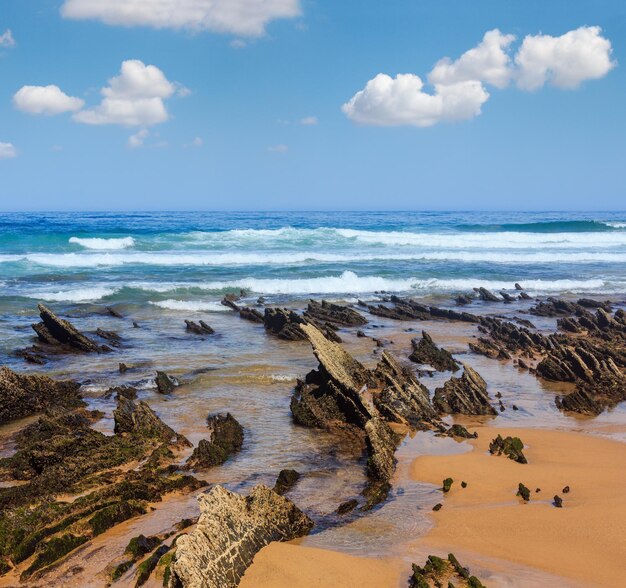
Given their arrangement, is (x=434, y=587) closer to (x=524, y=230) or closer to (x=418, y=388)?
(x=418, y=388)

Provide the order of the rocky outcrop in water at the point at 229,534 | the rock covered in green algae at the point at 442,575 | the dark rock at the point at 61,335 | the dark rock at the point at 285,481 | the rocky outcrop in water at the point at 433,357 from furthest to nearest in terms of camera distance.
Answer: the dark rock at the point at 61,335 → the rocky outcrop in water at the point at 433,357 → the dark rock at the point at 285,481 → the rock covered in green algae at the point at 442,575 → the rocky outcrop in water at the point at 229,534

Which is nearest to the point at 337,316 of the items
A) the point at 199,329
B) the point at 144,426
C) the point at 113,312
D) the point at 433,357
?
the point at 199,329

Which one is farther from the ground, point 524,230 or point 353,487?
point 524,230

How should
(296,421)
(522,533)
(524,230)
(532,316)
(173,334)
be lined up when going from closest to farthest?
(522,533)
(296,421)
(173,334)
(532,316)
(524,230)

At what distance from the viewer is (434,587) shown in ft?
18.7

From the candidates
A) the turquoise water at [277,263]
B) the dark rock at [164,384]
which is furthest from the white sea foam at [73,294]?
the dark rock at [164,384]

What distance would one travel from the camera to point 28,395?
1172 cm

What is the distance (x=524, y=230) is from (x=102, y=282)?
61.0 metres

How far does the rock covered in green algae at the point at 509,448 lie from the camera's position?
9.22m

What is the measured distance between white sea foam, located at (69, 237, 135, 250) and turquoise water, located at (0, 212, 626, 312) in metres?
0.15

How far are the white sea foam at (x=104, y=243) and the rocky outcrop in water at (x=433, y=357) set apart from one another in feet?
135

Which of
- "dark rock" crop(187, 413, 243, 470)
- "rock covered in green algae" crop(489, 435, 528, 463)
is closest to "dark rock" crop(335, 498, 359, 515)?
"dark rock" crop(187, 413, 243, 470)

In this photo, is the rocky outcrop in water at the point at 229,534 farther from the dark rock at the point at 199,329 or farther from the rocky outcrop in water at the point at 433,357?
the dark rock at the point at 199,329

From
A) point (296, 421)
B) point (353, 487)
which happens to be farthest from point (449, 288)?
point (353, 487)
